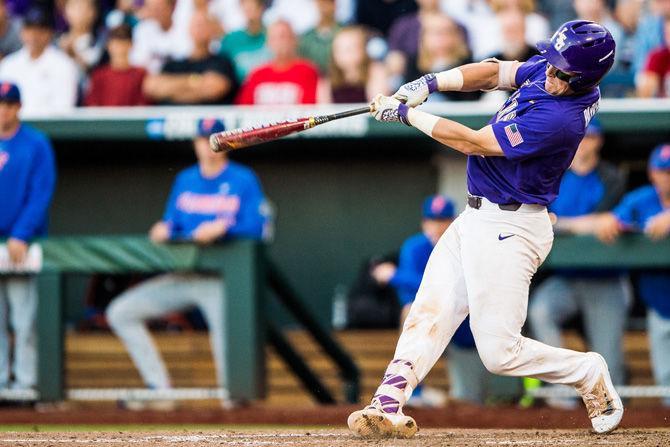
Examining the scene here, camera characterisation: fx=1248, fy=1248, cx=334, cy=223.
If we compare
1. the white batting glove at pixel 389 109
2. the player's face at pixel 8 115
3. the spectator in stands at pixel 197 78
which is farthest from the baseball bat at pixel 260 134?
the spectator in stands at pixel 197 78

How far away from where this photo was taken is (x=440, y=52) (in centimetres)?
880

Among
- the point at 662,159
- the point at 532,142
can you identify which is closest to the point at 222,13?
the point at 662,159

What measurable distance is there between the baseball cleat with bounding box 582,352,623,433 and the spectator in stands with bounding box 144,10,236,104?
4.36m

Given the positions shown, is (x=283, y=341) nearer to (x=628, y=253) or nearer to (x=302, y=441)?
(x=628, y=253)

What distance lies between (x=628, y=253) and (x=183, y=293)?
2806 millimetres

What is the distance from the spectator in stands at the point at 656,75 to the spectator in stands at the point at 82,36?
4.20 metres

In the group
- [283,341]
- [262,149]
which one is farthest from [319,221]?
[283,341]

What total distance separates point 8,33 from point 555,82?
6.46 m

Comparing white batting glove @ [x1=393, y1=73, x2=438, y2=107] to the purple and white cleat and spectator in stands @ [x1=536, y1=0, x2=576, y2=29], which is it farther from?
spectator in stands @ [x1=536, y1=0, x2=576, y2=29]

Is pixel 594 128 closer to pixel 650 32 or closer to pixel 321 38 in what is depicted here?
pixel 650 32

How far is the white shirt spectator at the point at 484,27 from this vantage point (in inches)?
357

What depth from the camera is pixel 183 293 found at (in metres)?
7.98

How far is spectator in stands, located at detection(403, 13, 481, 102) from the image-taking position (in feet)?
28.6

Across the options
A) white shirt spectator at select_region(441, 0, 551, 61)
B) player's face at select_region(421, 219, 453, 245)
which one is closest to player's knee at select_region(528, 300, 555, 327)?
player's face at select_region(421, 219, 453, 245)
